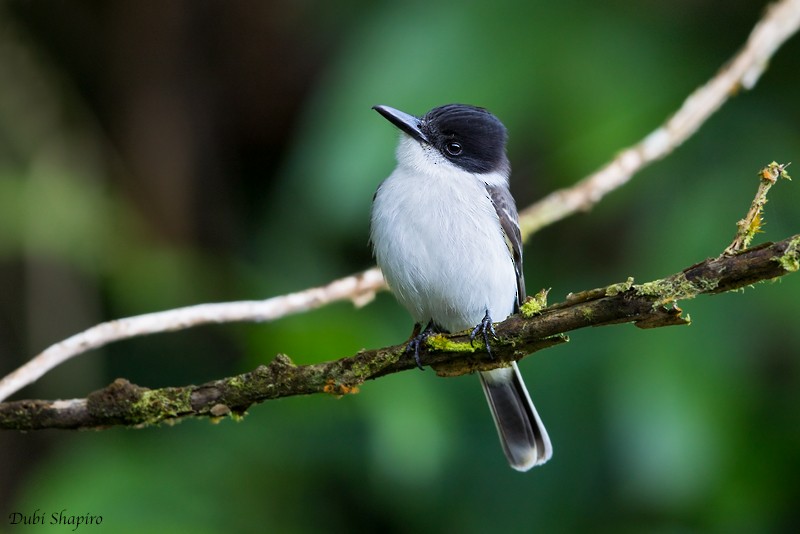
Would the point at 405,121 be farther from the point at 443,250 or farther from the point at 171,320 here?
the point at 171,320

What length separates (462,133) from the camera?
13.6 ft

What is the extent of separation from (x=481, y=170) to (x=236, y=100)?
2.54 m

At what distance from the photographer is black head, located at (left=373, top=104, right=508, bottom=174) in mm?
4094

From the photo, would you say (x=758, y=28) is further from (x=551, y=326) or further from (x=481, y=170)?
(x=551, y=326)

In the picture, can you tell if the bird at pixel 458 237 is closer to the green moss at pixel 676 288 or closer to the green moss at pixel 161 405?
the green moss at pixel 161 405

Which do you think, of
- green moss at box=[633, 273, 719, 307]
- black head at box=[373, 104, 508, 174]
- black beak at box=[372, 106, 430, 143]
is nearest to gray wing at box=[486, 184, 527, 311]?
black head at box=[373, 104, 508, 174]

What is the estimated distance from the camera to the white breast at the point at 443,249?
3727 mm

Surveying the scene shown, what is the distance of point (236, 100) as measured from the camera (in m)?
6.16

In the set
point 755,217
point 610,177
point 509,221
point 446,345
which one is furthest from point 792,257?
point 509,221

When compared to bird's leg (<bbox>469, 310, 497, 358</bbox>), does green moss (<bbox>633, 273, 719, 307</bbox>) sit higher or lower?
lower

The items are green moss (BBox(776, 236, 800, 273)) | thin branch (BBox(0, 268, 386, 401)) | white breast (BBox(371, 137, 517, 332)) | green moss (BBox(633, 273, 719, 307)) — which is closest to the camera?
green moss (BBox(776, 236, 800, 273))

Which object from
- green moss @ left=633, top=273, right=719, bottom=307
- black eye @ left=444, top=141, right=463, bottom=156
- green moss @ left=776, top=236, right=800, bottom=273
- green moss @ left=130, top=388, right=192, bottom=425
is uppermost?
black eye @ left=444, top=141, right=463, bottom=156

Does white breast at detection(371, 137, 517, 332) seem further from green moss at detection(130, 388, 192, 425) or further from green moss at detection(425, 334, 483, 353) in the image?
green moss at detection(130, 388, 192, 425)

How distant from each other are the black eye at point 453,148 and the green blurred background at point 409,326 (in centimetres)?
23
